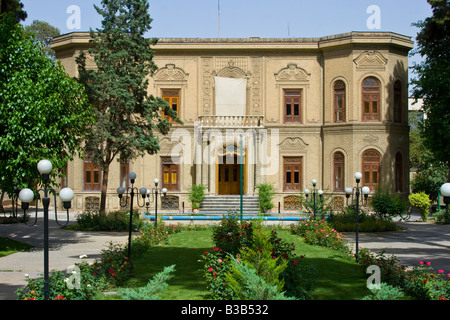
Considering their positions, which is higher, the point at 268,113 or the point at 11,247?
the point at 268,113

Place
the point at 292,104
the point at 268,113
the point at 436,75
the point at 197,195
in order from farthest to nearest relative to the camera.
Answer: the point at 292,104 < the point at 268,113 < the point at 197,195 < the point at 436,75

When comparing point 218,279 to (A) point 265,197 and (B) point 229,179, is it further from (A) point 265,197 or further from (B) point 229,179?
(B) point 229,179

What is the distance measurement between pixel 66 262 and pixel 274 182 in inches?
722

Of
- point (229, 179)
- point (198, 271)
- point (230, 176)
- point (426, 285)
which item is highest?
point (230, 176)

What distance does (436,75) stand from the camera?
1006 inches

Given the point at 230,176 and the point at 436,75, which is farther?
the point at 230,176

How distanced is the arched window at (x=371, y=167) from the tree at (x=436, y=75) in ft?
12.5

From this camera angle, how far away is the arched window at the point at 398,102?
3073cm

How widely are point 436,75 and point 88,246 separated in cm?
1881

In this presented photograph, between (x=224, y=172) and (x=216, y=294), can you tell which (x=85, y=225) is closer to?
(x=224, y=172)

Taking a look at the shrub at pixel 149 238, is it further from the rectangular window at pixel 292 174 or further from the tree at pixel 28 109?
the rectangular window at pixel 292 174

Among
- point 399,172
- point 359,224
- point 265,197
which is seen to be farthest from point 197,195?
point 399,172

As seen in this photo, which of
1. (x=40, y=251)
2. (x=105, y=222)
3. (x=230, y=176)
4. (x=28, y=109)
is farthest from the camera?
(x=230, y=176)
